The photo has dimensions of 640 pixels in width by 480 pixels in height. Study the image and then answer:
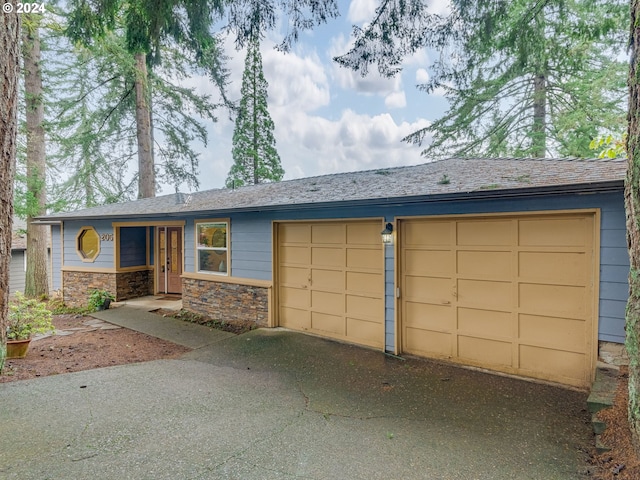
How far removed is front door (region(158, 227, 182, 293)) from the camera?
33.1ft

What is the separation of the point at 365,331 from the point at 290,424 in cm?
270

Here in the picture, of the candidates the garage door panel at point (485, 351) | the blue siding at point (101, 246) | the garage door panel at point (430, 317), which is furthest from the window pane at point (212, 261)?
the garage door panel at point (485, 351)

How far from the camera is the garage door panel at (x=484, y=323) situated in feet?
14.9

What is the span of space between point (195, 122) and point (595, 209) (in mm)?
14530

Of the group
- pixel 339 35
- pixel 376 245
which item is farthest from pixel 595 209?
pixel 339 35

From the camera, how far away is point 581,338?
13.3 ft

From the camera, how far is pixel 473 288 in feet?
15.6

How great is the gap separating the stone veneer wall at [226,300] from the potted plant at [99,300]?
103 inches

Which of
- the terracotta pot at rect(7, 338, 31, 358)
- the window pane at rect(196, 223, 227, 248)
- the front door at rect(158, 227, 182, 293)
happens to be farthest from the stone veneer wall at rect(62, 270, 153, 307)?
the terracotta pot at rect(7, 338, 31, 358)

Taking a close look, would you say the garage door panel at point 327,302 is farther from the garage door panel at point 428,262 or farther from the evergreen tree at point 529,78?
the evergreen tree at point 529,78

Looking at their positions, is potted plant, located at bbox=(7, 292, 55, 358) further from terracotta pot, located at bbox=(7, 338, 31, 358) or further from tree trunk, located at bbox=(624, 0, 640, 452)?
tree trunk, located at bbox=(624, 0, 640, 452)

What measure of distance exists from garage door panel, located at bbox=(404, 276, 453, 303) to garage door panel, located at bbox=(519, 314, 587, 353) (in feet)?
3.28

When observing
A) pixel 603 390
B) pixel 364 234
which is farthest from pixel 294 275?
pixel 603 390

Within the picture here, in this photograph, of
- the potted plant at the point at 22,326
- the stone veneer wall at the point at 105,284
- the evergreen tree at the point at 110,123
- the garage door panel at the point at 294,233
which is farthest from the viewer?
the evergreen tree at the point at 110,123
